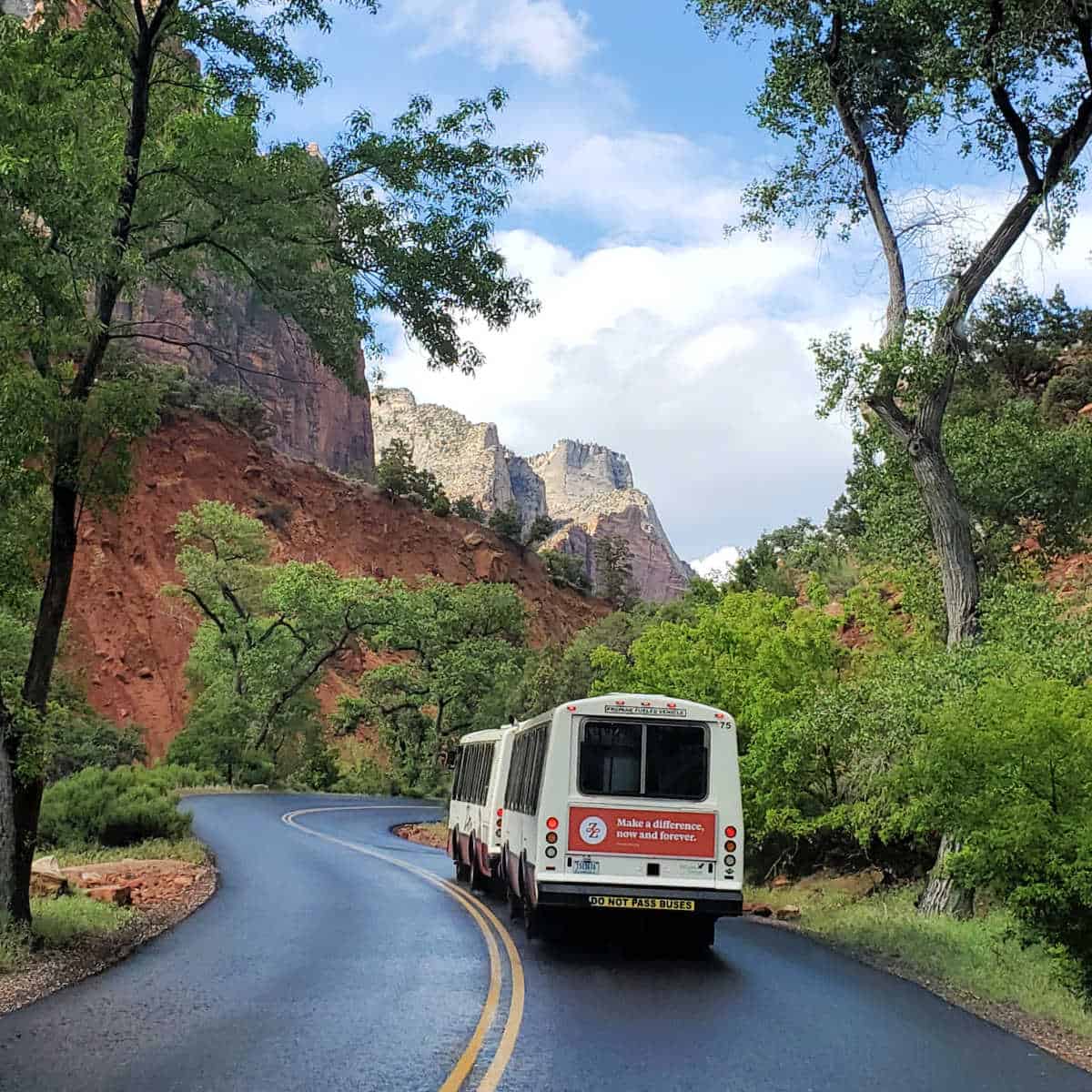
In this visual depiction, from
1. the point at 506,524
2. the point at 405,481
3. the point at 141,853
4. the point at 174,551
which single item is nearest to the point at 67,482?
the point at 141,853

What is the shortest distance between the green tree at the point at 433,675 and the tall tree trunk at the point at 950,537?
40.1 m

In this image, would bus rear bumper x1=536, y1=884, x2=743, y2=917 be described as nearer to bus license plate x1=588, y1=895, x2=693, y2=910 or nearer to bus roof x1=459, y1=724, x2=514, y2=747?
bus license plate x1=588, y1=895, x2=693, y2=910

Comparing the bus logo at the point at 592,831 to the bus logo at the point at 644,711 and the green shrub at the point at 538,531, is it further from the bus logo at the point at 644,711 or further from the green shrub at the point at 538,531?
the green shrub at the point at 538,531

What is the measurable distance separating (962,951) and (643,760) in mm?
4143

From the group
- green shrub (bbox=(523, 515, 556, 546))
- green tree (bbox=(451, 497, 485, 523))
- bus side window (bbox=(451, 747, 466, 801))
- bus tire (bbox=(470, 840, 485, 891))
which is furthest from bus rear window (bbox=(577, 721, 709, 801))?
green shrub (bbox=(523, 515, 556, 546))

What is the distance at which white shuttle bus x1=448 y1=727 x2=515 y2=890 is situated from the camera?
17.5 m

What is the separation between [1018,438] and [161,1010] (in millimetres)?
17130

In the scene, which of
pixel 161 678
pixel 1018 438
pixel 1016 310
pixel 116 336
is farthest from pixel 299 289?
pixel 161 678

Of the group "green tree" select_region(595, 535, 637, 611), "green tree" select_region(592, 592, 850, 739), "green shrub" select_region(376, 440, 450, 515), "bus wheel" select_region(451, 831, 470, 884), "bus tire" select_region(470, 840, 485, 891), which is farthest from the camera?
"green tree" select_region(595, 535, 637, 611)

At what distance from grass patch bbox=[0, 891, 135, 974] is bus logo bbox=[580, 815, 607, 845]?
570cm

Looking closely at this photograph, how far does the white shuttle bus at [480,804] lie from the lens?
1752 cm

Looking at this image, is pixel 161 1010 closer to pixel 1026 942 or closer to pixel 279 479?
pixel 1026 942

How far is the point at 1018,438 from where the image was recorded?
2033cm

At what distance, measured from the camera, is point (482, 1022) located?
29.1ft
